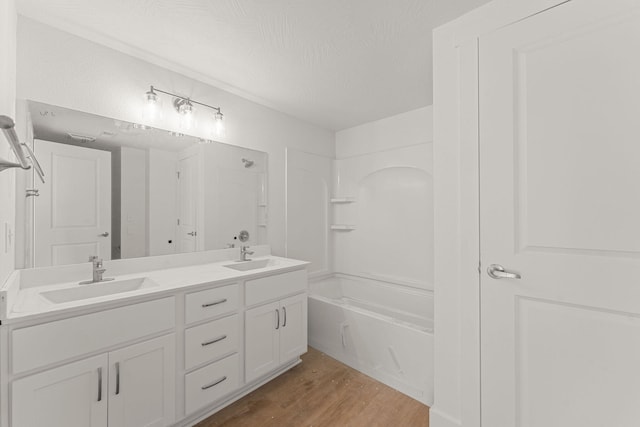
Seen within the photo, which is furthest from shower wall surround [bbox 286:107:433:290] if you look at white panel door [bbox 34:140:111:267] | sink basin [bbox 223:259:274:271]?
white panel door [bbox 34:140:111:267]

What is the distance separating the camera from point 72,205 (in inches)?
65.6


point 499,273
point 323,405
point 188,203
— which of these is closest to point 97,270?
point 188,203

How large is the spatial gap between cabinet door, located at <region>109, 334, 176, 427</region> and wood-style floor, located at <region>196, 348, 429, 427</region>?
1.18 feet

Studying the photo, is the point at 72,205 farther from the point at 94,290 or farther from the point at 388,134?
the point at 388,134

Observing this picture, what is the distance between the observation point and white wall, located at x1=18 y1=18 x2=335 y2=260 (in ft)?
5.08

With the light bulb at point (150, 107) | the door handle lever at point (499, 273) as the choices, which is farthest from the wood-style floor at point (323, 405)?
the light bulb at point (150, 107)

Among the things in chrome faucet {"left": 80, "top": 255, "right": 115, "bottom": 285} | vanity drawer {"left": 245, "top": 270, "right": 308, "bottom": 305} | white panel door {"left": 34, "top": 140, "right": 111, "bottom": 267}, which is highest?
white panel door {"left": 34, "top": 140, "right": 111, "bottom": 267}

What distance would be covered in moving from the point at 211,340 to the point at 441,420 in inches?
56.6

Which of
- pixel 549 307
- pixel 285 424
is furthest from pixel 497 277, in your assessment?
pixel 285 424

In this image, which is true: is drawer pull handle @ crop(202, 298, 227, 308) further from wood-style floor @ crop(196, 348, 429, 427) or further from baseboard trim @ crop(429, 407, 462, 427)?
baseboard trim @ crop(429, 407, 462, 427)

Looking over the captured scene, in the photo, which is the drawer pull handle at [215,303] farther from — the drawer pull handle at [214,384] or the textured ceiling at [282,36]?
the textured ceiling at [282,36]

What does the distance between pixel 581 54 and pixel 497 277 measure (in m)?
1.08

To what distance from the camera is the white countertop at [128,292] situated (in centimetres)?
114

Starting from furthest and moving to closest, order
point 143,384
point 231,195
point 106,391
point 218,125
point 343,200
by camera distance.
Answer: point 343,200, point 231,195, point 218,125, point 143,384, point 106,391
